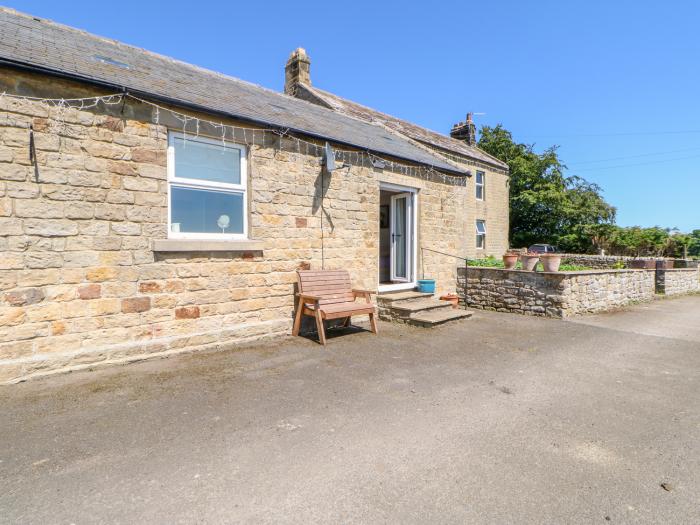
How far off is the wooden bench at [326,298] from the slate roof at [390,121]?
815cm

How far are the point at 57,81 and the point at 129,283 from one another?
251cm

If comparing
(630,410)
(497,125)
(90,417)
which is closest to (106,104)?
(90,417)

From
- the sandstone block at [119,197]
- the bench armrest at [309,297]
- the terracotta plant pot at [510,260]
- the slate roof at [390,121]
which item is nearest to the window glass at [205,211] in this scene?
the sandstone block at [119,197]

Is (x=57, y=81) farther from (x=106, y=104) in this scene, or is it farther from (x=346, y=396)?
(x=346, y=396)

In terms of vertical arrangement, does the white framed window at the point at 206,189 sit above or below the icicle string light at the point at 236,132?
below

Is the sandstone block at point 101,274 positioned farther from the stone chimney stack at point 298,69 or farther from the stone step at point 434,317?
the stone chimney stack at point 298,69

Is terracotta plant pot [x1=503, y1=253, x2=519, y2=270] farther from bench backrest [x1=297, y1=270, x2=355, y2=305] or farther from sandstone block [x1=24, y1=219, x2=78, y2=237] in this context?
sandstone block [x1=24, y1=219, x2=78, y2=237]

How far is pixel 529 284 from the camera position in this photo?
887 cm

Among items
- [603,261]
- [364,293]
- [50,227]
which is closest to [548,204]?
[603,261]

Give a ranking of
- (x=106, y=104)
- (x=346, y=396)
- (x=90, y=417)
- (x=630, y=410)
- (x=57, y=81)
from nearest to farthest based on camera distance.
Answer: (x=90, y=417) < (x=630, y=410) < (x=346, y=396) < (x=57, y=81) < (x=106, y=104)

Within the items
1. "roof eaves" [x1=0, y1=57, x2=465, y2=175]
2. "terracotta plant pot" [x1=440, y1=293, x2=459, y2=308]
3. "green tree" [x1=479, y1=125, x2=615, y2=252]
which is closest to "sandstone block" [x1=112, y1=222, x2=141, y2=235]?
"roof eaves" [x1=0, y1=57, x2=465, y2=175]

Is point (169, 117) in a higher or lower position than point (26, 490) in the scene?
higher

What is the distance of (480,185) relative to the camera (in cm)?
2044

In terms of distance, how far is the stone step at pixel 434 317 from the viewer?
23.8ft
